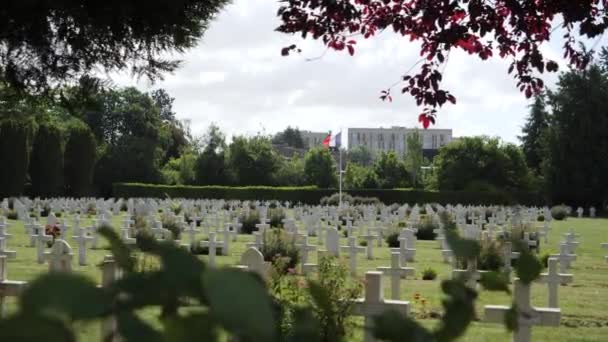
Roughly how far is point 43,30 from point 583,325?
5.90 m

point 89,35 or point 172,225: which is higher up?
point 89,35

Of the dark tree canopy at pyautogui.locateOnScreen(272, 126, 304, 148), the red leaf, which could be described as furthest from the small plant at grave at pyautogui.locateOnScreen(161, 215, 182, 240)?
the dark tree canopy at pyautogui.locateOnScreen(272, 126, 304, 148)

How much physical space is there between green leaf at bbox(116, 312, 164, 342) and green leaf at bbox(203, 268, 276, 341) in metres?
0.07

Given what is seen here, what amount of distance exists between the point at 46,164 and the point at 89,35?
40509 millimetres

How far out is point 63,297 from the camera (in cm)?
54

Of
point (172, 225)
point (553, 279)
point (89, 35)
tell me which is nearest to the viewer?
point (89, 35)

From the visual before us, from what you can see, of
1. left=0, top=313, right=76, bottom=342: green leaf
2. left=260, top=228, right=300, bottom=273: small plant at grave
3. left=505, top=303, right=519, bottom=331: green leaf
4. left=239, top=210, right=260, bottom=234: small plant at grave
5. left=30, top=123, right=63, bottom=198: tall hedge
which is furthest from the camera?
left=30, top=123, right=63, bottom=198: tall hedge

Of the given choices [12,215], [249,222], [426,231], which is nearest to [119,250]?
[426,231]

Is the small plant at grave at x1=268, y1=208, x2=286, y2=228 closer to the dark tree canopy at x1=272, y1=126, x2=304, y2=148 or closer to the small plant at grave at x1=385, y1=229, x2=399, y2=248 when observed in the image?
the small plant at grave at x1=385, y1=229, x2=399, y2=248

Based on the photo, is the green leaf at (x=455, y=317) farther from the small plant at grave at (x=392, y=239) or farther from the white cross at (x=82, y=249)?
the small plant at grave at (x=392, y=239)

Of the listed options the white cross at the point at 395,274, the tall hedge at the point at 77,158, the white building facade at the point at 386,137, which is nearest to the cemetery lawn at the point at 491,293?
the white cross at the point at 395,274

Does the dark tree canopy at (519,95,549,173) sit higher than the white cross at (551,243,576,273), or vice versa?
the dark tree canopy at (519,95,549,173)

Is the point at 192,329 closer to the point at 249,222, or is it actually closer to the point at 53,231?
the point at 53,231

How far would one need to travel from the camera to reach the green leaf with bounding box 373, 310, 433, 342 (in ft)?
2.25
